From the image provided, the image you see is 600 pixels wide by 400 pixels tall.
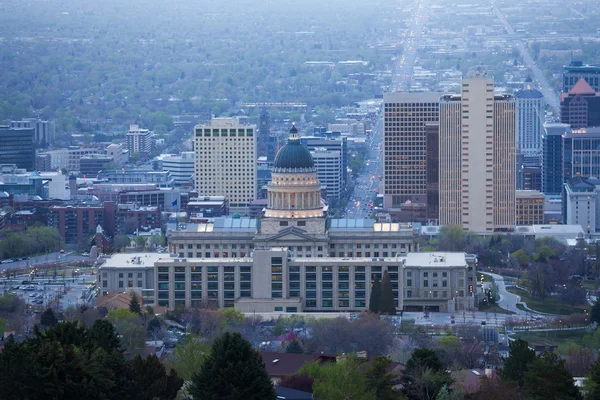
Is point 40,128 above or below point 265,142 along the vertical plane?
above

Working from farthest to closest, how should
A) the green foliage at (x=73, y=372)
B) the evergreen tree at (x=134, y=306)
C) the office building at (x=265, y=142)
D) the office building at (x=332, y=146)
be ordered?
the office building at (x=265, y=142), the office building at (x=332, y=146), the evergreen tree at (x=134, y=306), the green foliage at (x=73, y=372)

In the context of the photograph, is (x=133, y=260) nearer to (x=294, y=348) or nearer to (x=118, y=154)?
(x=294, y=348)

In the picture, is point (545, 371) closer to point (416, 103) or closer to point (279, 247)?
point (279, 247)

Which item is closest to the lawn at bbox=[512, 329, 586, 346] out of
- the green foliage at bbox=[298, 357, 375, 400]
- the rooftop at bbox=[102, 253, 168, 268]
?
the rooftop at bbox=[102, 253, 168, 268]

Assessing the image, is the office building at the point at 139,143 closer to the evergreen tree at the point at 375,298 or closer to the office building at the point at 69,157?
the office building at the point at 69,157

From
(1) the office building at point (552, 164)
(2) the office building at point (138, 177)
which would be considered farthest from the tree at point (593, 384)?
(1) the office building at point (552, 164)

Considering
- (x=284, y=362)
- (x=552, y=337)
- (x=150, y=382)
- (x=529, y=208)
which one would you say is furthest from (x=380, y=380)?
(x=529, y=208)

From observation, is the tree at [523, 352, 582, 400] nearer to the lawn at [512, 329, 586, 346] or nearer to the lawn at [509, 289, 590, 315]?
the lawn at [512, 329, 586, 346]
